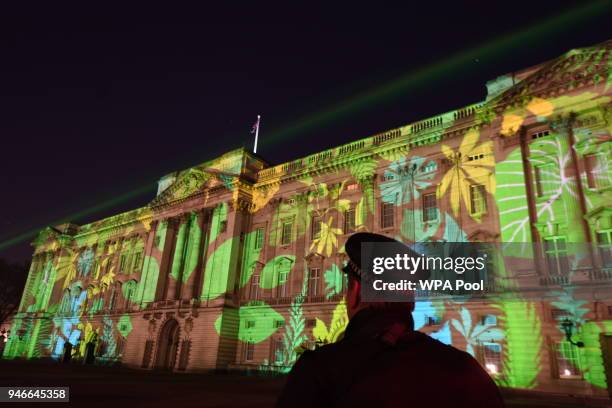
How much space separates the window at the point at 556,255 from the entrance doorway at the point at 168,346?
1306 inches

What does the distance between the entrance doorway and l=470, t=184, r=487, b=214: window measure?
29.9m

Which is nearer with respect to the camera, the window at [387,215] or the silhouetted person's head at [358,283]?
the silhouetted person's head at [358,283]

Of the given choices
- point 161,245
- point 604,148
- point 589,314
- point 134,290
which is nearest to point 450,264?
point 589,314

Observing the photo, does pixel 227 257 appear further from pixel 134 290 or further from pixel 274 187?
pixel 134 290

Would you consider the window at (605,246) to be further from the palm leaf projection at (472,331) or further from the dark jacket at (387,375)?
the dark jacket at (387,375)

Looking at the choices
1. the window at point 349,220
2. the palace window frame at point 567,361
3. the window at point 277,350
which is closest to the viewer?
the palace window frame at point 567,361

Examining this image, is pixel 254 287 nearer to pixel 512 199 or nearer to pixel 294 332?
pixel 294 332

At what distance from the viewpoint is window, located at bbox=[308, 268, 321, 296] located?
3547 cm

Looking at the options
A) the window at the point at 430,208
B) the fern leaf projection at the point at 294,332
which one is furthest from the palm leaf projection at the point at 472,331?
the fern leaf projection at the point at 294,332

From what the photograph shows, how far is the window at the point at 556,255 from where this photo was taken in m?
24.2

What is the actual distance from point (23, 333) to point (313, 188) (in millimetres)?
53485

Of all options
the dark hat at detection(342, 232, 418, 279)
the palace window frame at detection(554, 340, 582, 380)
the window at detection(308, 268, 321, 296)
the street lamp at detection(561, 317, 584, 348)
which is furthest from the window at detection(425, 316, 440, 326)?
the dark hat at detection(342, 232, 418, 279)

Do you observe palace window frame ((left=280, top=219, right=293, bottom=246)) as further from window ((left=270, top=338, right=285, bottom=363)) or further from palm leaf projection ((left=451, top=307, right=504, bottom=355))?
palm leaf projection ((left=451, top=307, right=504, bottom=355))

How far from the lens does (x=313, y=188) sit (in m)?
38.7
